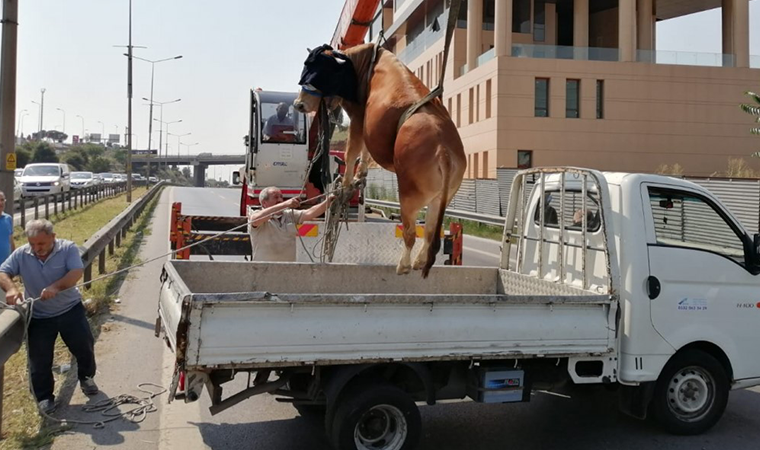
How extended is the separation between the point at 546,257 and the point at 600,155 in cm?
3358

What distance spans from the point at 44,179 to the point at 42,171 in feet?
5.68

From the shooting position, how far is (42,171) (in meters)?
35.0

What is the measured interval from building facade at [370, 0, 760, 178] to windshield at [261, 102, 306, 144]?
22128 millimetres

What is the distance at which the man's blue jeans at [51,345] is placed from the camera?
561 centimetres

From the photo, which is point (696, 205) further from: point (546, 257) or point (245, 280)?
point (245, 280)

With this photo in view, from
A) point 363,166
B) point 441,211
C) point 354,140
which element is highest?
point 354,140

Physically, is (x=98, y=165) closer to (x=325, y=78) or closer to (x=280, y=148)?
(x=280, y=148)

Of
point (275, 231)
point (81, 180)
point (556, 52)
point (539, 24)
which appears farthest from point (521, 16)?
point (275, 231)

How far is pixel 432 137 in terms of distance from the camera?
15.6 feet

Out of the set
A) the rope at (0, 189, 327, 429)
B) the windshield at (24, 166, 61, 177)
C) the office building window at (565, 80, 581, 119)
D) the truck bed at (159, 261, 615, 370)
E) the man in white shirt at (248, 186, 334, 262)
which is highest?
the office building window at (565, 80, 581, 119)

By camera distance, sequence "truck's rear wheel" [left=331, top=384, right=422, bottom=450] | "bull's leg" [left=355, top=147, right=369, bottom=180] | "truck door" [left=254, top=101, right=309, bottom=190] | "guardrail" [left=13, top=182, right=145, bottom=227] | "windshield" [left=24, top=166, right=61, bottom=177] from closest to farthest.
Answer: "truck's rear wheel" [left=331, top=384, right=422, bottom=450] < "bull's leg" [left=355, top=147, right=369, bottom=180] < "truck door" [left=254, top=101, right=309, bottom=190] < "guardrail" [left=13, top=182, right=145, bottom=227] < "windshield" [left=24, top=166, right=61, bottom=177]

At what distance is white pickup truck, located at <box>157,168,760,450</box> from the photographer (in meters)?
4.15

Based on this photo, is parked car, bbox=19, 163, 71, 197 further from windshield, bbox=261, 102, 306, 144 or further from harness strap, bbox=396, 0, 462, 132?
harness strap, bbox=396, 0, 462, 132

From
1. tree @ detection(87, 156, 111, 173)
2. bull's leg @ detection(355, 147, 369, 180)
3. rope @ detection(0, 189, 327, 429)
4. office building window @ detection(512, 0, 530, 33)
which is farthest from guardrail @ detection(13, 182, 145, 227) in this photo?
tree @ detection(87, 156, 111, 173)
